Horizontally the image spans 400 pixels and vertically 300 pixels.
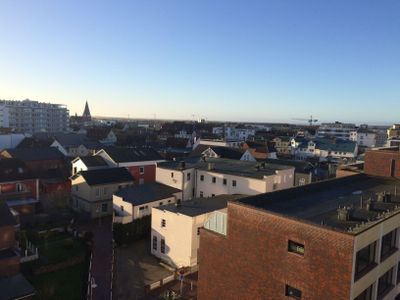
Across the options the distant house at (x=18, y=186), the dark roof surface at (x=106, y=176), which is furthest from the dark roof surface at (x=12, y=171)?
the dark roof surface at (x=106, y=176)

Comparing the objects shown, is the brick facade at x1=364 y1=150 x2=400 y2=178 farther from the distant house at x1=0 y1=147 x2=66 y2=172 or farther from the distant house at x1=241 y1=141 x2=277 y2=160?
the distant house at x1=0 y1=147 x2=66 y2=172

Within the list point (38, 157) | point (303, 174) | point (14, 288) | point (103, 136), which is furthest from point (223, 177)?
point (103, 136)

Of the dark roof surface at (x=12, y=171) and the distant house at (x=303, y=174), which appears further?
the distant house at (x=303, y=174)

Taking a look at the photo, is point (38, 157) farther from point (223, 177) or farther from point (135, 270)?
point (135, 270)

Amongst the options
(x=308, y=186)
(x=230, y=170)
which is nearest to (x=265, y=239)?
(x=308, y=186)

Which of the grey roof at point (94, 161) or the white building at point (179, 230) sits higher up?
the grey roof at point (94, 161)

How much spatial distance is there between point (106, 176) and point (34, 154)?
2490 cm

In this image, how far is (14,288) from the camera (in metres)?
21.4

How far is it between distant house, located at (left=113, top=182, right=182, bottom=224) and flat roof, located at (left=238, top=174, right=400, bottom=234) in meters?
14.5

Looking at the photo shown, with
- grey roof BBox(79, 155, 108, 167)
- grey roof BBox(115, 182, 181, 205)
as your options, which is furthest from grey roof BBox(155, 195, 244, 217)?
grey roof BBox(79, 155, 108, 167)

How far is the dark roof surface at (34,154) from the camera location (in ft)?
193

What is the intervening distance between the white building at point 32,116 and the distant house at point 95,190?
10115 centimetres

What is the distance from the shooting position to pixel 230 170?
39.6m

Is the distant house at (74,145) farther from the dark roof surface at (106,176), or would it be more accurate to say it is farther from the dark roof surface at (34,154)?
the dark roof surface at (106,176)
